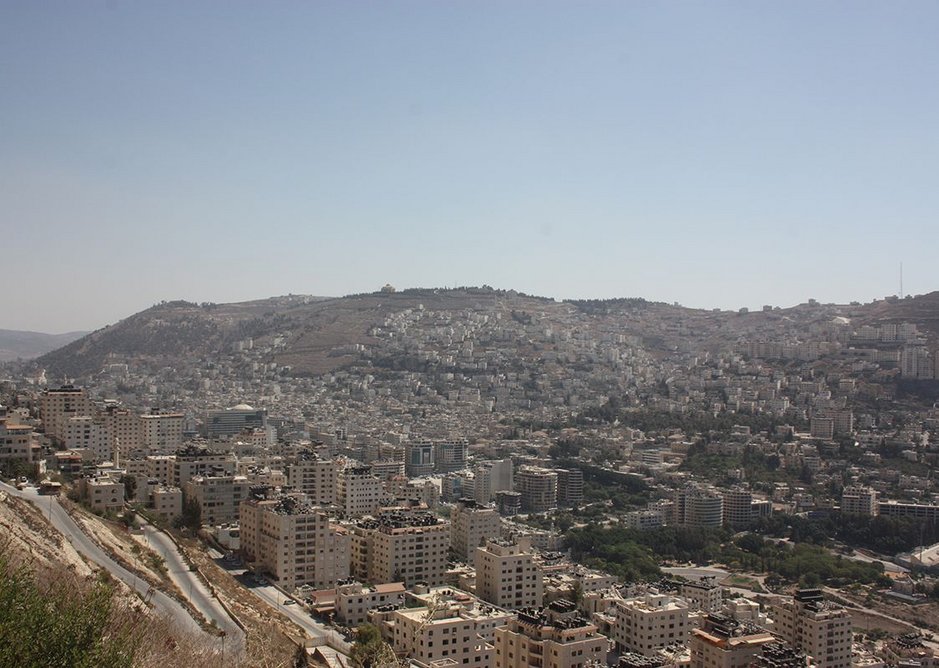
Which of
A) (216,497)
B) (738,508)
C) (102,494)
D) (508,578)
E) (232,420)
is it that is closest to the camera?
(508,578)

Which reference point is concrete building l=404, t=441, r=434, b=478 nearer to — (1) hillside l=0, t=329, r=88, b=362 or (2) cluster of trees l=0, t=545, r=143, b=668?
(2) cluster of trees l=0, t=545, r=143, b=668

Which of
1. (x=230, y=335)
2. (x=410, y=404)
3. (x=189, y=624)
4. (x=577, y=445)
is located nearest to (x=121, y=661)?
(x=189, y=624)

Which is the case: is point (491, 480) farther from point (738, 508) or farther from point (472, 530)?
point (472, 530)

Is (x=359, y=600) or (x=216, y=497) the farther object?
(x=216, y=497)

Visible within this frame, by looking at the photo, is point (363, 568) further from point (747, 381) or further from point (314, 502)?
point (747, 381)

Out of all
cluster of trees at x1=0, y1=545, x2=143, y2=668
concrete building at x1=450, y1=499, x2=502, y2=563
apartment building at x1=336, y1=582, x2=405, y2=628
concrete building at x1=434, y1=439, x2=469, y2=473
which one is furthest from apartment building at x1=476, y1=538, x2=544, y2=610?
concrete building at x1=434, y1=439, x2=469, y2=473

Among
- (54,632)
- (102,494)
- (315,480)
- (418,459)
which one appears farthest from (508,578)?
(418,459)

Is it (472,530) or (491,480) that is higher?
(472,530)
